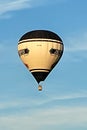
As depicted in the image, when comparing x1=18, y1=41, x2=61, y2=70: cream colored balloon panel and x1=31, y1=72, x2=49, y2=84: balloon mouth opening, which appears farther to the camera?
x1=31, y1=72, x2=49, y2=84: balloon mouth opening

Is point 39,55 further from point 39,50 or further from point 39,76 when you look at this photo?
point 39,76

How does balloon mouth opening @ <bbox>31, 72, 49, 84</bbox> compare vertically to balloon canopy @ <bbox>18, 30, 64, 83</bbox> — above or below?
below

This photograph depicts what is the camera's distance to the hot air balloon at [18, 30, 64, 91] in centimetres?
19162

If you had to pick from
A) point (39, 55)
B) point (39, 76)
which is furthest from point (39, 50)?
point (39, 76)

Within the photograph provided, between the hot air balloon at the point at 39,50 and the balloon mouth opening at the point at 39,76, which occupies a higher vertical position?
the hot air balloon at the point at 39,50

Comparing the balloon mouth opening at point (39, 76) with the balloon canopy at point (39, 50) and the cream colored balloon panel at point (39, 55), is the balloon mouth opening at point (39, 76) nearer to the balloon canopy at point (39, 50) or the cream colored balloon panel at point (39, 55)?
the balloon canopy at point (39, 50)

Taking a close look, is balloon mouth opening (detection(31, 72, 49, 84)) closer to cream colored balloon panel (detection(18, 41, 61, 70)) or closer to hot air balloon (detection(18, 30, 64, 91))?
A: hot air balloon (detection(18, 30, 64, 91))

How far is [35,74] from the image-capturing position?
192 metres

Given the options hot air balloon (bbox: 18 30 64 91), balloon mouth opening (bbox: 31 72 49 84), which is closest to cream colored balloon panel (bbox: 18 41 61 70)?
hot air balloon (bbox: 18 30 64 91)

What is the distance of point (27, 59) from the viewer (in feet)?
633

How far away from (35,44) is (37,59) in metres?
2.14

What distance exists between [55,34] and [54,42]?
1.51 metres

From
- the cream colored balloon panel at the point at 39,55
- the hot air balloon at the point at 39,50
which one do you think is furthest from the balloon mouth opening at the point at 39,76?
the cream colored balloon panel at the point at 39,55

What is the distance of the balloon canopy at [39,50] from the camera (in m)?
192
